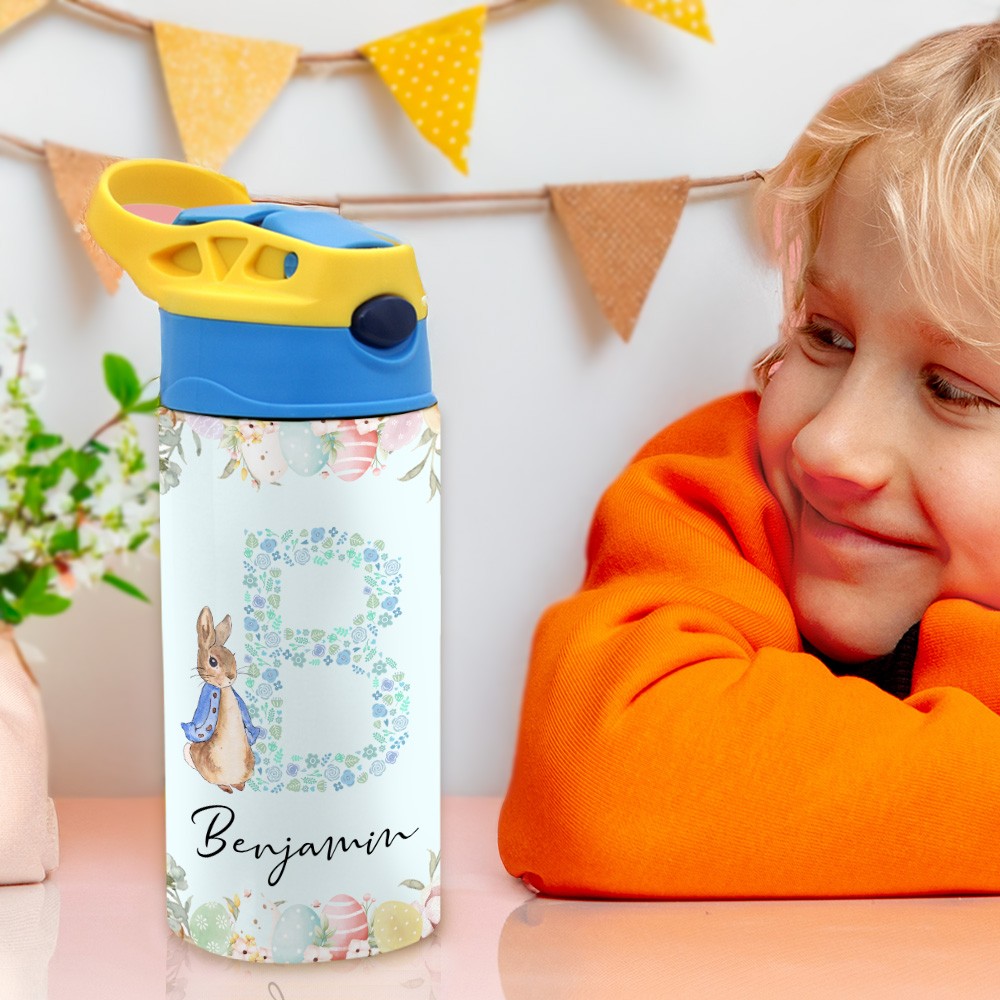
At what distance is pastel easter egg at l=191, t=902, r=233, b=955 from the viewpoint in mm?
571

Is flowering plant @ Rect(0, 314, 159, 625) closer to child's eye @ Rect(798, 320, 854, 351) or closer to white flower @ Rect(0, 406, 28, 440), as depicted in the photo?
white flower @ Rect(0, 406, 28, 440)

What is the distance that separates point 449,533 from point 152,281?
442 millimetres

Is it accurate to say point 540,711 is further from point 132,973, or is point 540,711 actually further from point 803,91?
point 803,91

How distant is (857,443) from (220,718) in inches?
15.4

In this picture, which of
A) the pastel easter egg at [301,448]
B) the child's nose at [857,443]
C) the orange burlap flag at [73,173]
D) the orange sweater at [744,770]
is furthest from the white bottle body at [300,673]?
the orange burlap flag at [73,173]

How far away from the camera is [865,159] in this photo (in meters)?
0.75

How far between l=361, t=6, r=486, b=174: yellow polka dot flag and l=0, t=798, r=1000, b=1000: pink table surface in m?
0.51

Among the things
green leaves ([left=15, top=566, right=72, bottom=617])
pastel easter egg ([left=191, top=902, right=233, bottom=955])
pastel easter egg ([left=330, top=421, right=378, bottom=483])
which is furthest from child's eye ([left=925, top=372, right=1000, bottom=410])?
green leaves ([left=15, top=566, right=72, bottom=617])

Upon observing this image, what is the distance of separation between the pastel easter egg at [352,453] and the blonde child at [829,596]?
8.7 inches

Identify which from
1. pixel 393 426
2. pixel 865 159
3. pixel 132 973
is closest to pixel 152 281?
pixel 393 426

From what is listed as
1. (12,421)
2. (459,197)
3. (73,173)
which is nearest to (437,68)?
(459,197)

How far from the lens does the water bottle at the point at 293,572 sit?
1.75ft

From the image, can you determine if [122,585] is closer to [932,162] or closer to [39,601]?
[39,601]

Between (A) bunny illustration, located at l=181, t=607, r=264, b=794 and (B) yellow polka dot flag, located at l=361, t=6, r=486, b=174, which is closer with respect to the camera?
(A) bunny illustration, located at l=181, t=607, r=264, b=794
